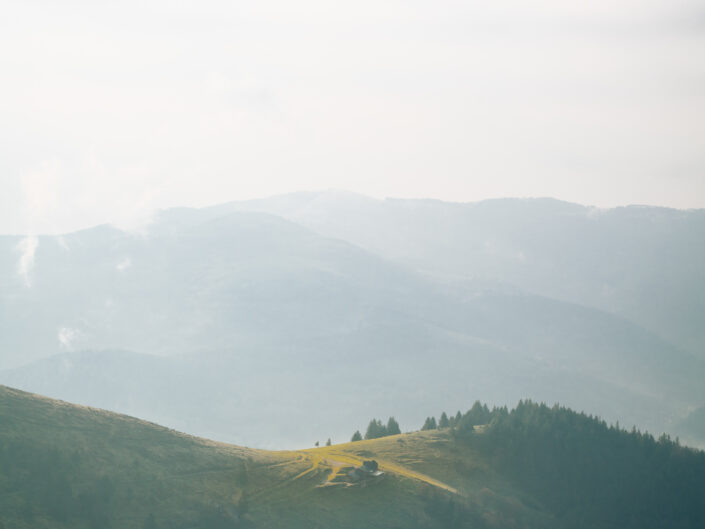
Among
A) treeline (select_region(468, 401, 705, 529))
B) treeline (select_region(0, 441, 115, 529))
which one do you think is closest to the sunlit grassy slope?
treeline (select_region(0, 441, 115, 529))

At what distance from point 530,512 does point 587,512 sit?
64.2 ft

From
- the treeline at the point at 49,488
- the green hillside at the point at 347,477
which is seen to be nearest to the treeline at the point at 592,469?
the green hillside at the point at 347,477

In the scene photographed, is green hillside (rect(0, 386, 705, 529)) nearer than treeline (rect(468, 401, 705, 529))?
Yes

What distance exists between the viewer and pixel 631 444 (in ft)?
642

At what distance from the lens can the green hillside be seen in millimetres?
107250

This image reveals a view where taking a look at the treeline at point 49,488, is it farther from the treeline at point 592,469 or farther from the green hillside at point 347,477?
the treeline at point 592,469

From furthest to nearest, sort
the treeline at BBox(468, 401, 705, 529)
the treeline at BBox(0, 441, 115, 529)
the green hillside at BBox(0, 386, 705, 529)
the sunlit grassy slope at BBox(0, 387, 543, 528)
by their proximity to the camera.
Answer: the treeline at BBox(468, 401, 705, 529) < the green hillside at BBox(0, 386, 705, 529) < the sunlit grassy slope at BBox(0, 387, 543, 528) < the treeline at BBox(0, 441, 115, 529)

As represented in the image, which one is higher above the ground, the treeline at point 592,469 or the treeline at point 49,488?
the treeline at point 592,469

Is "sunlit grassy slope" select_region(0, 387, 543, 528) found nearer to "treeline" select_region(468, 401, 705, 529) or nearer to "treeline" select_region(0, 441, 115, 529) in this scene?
"treeline" select_region(0, 441, 115, 529)

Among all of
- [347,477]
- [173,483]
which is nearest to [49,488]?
[173,483]

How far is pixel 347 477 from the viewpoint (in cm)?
13350

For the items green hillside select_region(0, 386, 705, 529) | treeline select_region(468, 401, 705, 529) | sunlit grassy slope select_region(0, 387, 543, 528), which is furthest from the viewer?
treeline select_region(468, 401, 705, 529)

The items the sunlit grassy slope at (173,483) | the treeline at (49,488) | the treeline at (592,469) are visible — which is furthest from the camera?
the treeline at (592,469)

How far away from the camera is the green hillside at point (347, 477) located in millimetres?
107250
